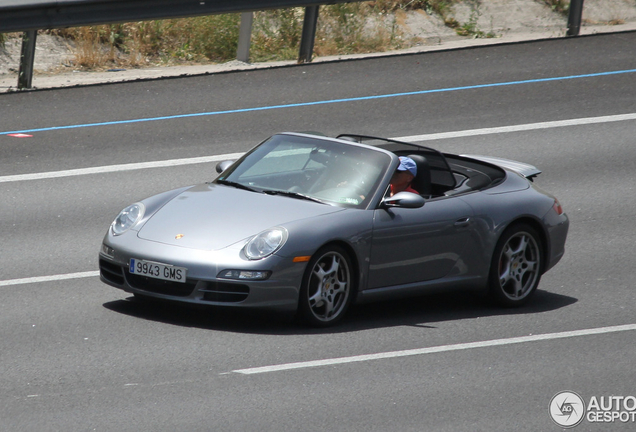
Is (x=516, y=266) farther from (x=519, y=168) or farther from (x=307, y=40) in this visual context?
(x=307, y=40)

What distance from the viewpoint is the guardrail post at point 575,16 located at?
1880 centimetres

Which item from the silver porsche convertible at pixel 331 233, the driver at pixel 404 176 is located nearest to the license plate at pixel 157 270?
the silver porsche convertible at pixel 331 233

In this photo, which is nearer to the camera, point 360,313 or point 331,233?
point 331,233

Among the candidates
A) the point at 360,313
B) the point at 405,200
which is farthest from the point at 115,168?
the point at 405,200

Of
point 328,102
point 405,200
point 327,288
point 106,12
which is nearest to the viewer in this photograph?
point 327,288

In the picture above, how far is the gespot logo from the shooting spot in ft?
22.0

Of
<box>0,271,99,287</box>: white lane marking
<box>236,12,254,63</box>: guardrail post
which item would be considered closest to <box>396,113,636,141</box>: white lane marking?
<box>236,12,254,63</box>: guardrail post

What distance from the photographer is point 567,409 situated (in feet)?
22.6

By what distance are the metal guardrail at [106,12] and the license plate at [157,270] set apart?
8331 millimetres

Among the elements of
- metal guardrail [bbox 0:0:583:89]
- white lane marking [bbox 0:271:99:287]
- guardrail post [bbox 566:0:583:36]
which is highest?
guardrail post [bbox 566:0:583:36]

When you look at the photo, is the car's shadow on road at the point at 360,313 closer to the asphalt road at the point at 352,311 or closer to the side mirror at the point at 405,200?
the asphalt road at the point at 352,311

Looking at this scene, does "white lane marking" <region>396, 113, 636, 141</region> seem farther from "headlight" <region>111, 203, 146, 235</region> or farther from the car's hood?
"headlight" <region>111, 203, 146, 235</region>

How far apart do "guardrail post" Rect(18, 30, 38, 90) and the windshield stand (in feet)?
23.7

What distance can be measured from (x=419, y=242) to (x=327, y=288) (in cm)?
95
